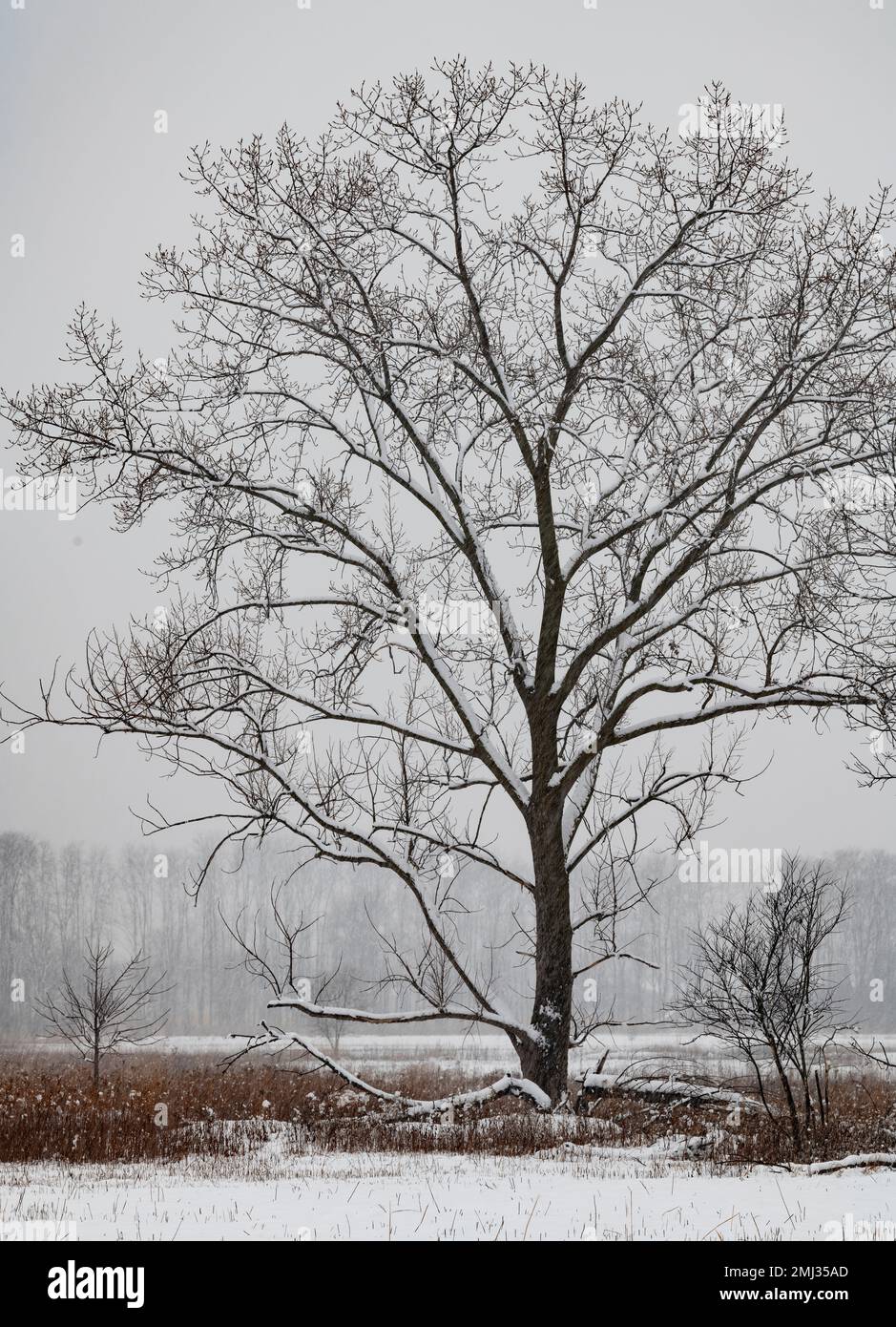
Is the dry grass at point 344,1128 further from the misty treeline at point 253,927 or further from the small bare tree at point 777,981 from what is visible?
the misty treeline at point 253,927

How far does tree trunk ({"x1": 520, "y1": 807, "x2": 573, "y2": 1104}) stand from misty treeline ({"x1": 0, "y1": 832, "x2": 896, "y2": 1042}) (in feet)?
200

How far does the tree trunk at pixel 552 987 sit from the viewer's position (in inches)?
509

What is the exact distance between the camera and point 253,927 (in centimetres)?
8925

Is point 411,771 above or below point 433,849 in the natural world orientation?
above

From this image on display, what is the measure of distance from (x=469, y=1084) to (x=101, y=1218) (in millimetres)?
18798

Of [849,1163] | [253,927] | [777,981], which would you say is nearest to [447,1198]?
[849,1163]

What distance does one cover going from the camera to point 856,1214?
6664mm

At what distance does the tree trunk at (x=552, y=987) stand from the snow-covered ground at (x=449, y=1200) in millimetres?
2787

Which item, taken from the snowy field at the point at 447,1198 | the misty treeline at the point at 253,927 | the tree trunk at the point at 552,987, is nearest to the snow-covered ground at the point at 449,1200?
the snowy field at the point at 447,1198

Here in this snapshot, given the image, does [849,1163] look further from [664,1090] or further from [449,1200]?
[664,1090]

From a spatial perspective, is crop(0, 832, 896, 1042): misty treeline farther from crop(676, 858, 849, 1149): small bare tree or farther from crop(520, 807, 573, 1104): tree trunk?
crop(676, 858, 849, 1149): small bare tree

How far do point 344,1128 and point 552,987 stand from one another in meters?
2.78
